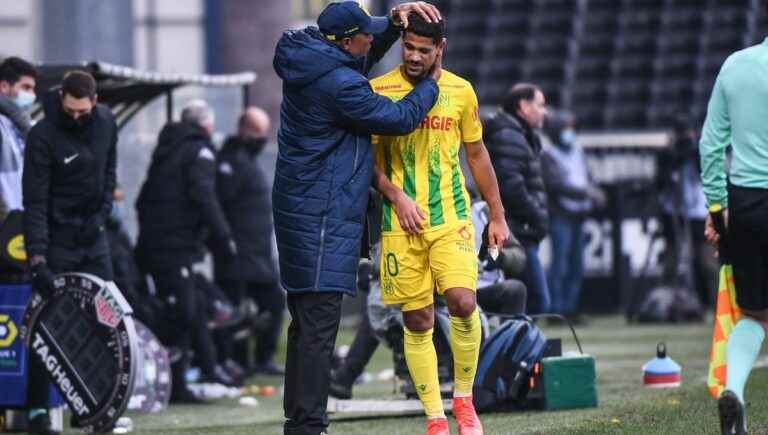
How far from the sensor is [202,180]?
1390 centimetres

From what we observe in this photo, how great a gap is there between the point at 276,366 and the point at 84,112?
187 inches

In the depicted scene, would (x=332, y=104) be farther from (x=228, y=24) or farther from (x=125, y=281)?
(x=228, y=24)

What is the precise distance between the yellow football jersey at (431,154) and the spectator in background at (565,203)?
10402 mm

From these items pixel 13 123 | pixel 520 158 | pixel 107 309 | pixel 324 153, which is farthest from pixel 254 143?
pixel 324 153

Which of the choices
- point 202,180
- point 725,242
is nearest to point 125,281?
point 202,180

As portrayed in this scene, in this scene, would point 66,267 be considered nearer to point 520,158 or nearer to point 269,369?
point 520,158

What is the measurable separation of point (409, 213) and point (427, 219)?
105 mm

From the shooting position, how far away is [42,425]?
11.4 m

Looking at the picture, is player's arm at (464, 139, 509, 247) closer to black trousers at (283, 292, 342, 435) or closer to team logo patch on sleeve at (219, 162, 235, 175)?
black trousers at (283, 292, 342, 435)

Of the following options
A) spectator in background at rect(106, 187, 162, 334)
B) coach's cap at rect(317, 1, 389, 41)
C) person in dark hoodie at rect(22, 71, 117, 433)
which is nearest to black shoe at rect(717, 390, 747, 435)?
coach's cap at rect(317, 1, 389, 41)

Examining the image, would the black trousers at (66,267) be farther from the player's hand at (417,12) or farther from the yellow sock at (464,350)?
the player's hand at (417,12)

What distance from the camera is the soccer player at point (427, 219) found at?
9023 millimetres

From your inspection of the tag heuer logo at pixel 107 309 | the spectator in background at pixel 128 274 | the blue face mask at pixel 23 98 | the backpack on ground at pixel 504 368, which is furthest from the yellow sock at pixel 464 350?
the spectator in background at pixel 128 274

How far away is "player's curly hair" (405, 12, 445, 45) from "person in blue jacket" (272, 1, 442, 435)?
1.0 inches
